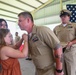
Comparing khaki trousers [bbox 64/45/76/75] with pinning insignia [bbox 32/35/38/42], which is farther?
khaki trousers [bbox 64/45/76/75]

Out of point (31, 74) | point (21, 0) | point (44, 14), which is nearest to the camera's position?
point (31, 74)

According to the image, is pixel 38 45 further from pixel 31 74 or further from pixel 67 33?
pixel 31 74

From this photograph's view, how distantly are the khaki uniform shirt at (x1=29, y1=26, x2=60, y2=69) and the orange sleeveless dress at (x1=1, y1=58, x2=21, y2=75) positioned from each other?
0.21m

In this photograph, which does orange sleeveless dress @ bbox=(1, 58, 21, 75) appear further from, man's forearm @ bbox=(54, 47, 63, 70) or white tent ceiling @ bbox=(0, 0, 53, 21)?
white tent ceiling @ bbox=(0, 0, 53, 21)

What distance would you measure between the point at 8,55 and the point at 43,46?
35 cm

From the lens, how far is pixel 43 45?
1424mm

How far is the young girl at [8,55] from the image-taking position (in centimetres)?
138

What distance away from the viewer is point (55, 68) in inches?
58.2

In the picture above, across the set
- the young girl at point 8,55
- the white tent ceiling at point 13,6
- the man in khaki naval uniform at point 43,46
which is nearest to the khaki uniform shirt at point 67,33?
the man in khaki naval uniform at point 43,46

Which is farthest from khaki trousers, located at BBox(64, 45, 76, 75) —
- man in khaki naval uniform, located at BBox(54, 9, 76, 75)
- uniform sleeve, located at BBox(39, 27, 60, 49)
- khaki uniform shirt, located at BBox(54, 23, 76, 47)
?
uniform sleeve, located at BBox(39, 27, 60, 49)

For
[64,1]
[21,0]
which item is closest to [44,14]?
[64,1]

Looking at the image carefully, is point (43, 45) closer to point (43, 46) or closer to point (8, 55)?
point (43, 46)

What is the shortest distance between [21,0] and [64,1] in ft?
8.65

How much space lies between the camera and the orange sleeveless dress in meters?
1.41
